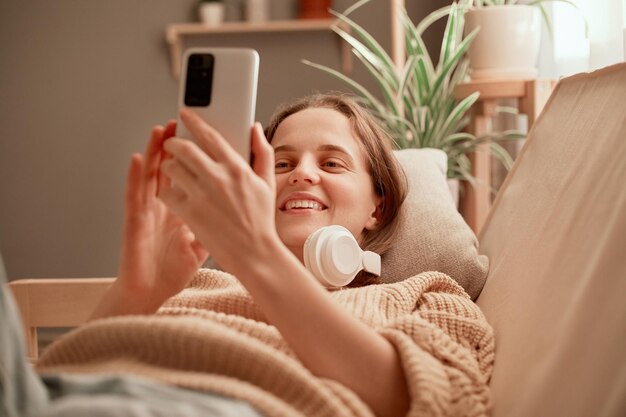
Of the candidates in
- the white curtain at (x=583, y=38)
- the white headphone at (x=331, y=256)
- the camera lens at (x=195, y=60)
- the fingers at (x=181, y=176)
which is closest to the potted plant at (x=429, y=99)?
the white curtain at (x=583, y=38)

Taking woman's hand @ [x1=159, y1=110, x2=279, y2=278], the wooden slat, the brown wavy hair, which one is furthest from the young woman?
the wooden slat

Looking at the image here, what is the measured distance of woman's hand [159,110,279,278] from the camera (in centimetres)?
79

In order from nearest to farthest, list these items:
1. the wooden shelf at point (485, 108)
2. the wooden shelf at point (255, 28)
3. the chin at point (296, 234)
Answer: the chin at point (296, 234) < the wooden shelf at point (485, 108) < the wooden shelf at point (255, 28)

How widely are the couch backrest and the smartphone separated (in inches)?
15.6

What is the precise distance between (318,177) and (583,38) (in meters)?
1.21

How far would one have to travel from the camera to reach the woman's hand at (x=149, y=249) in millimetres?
937

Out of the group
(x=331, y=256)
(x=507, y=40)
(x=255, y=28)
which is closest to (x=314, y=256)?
(x=331, y=256)

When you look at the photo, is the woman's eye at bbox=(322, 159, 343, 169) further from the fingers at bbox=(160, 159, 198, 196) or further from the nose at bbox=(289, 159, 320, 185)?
the fingers at bbox=(160, 159, 198, 196)

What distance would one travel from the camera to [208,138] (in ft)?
2.72

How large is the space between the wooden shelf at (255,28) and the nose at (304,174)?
2.39 metres

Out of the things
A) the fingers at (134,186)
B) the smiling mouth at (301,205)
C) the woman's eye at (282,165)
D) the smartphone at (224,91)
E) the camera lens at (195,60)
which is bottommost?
the smiling mouth at (301,205)

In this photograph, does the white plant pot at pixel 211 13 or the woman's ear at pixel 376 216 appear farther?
the white plant pot at pixel 211 13

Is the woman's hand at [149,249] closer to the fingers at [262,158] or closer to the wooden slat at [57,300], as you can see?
the fingers at [262,158]

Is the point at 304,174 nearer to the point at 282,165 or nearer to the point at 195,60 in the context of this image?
the point at 282,165
